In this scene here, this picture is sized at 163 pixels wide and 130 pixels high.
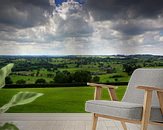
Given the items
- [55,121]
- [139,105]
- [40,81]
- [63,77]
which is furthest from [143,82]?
[40,81]

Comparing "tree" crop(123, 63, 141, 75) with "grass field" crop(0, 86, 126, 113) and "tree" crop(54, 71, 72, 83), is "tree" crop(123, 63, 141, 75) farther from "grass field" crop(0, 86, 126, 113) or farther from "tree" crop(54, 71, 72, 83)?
"tree" crop(54, 71, 72, 83)

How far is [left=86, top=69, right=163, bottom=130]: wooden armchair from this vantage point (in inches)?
113

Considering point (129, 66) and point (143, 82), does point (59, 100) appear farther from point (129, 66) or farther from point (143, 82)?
point (143, 82)

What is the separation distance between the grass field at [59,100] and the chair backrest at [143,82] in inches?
58.9

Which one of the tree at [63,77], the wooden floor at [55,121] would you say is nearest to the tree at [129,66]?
the tree at [63,77]

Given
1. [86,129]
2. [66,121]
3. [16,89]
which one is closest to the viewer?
[86,129]

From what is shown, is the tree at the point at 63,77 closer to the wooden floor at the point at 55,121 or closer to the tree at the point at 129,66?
the wooden floor at the point at 55,121

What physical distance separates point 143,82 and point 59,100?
5.95 ft

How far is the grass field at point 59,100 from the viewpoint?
5.04 m

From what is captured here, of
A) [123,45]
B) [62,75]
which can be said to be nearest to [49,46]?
[62,75]

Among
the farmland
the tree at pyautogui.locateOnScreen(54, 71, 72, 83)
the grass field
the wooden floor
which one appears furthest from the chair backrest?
the tree at pyautogui.locateOnScreen(54, 71, 72, 83)

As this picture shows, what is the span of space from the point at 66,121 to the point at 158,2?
2312 mm

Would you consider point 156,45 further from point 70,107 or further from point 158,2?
point 70,107

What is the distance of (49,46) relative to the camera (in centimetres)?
Answer: 541
